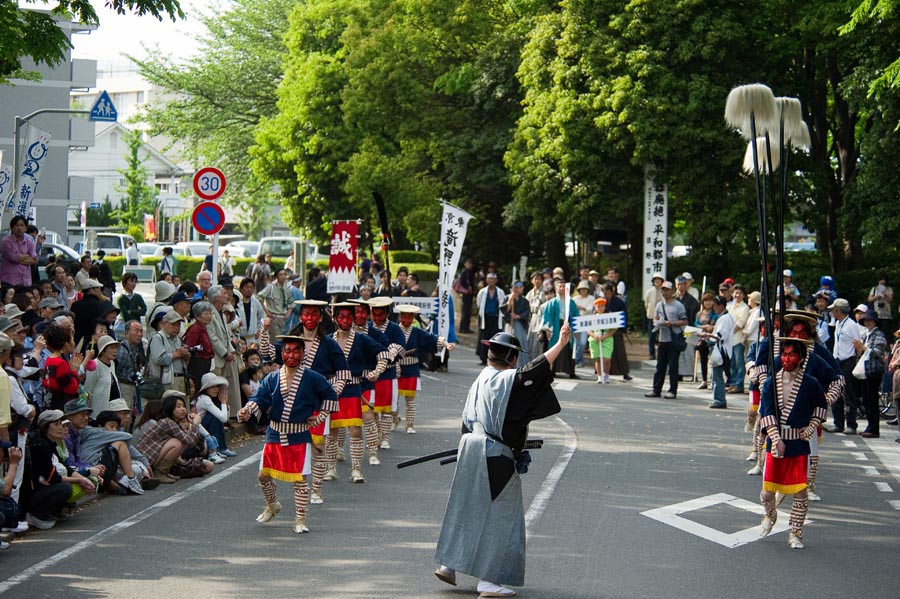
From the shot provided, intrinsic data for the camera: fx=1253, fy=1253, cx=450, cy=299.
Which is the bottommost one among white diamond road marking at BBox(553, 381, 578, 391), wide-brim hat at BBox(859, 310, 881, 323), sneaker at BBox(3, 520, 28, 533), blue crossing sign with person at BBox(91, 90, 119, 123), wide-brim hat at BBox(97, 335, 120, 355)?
sneaker at BBox(3, 520, 28, 533)

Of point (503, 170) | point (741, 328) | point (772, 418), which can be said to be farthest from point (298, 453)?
point (503, 170)

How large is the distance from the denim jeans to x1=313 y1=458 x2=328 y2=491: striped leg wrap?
11.6 metres

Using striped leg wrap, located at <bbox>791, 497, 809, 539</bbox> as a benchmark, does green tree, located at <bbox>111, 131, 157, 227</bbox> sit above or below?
above

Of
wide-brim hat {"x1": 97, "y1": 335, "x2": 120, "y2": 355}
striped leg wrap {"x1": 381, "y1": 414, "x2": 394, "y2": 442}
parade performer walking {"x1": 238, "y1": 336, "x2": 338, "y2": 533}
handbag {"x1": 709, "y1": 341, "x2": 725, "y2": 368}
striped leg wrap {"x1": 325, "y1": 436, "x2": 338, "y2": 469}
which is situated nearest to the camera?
parade performer walking {"x1": 238, "y1": 336, "x2": 338, "y2": 533}

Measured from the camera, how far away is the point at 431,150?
124 ft

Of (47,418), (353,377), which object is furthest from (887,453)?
(47,418)

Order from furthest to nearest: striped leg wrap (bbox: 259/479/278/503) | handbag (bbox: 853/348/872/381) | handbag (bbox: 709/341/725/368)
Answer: handbag (bbox: 709/341/725/368), handbag (bbox: 853/348/872/381), striped leg wrap (bbox: 259/479/278/503)

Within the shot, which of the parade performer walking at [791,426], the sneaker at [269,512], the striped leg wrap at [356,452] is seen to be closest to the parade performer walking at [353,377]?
the striped leg wrap at [356,452]

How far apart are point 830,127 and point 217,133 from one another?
25.2 meters

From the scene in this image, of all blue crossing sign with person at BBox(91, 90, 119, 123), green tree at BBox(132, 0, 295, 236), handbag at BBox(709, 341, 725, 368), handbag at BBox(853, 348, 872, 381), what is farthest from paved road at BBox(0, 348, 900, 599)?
green tree at BBox(132, 0, 295, 236)

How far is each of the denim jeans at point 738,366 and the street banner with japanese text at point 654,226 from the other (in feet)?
27.3

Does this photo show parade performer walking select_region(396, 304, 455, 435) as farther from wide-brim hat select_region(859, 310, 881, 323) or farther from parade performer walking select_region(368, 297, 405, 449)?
wide-brim hat select_region(859, 310, 881, 323)

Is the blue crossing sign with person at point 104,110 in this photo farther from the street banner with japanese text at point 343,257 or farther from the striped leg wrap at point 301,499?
the striped leg wrap at point 301,499

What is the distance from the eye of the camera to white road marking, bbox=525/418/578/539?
37.2ft
